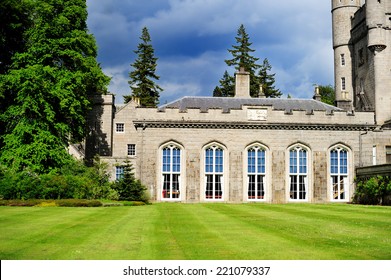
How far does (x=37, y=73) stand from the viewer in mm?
30969

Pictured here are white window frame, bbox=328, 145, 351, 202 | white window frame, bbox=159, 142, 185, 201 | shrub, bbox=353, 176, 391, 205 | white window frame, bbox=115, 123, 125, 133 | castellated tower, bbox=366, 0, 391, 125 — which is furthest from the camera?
white window frame, bbox=115, 123, 125, 133

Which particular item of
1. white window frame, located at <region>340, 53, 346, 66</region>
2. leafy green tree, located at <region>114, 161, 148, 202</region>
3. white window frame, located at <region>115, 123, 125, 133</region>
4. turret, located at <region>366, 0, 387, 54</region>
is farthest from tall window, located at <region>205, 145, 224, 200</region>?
white window frame, located at <region>340, 53, 346, 66</region>

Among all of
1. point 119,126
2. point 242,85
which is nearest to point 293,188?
point 242,85

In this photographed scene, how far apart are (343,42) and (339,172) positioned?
64.1ft

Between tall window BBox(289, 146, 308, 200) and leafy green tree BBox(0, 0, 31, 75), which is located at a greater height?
leafy green tree BBox(0, 0, 31, 75)

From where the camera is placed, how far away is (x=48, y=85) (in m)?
31.3

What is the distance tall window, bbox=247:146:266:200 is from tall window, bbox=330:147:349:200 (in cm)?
481

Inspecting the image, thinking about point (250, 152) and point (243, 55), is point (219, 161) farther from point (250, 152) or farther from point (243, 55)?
point (243, 55)

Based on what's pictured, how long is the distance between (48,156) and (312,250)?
2487 cm

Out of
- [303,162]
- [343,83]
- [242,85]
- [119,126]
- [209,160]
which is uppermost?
[343,83]

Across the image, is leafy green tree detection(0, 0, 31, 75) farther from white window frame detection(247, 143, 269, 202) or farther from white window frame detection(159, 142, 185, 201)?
white window frame detection(247, 143, 269, 202)

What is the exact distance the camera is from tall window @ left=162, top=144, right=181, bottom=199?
1266 inches
